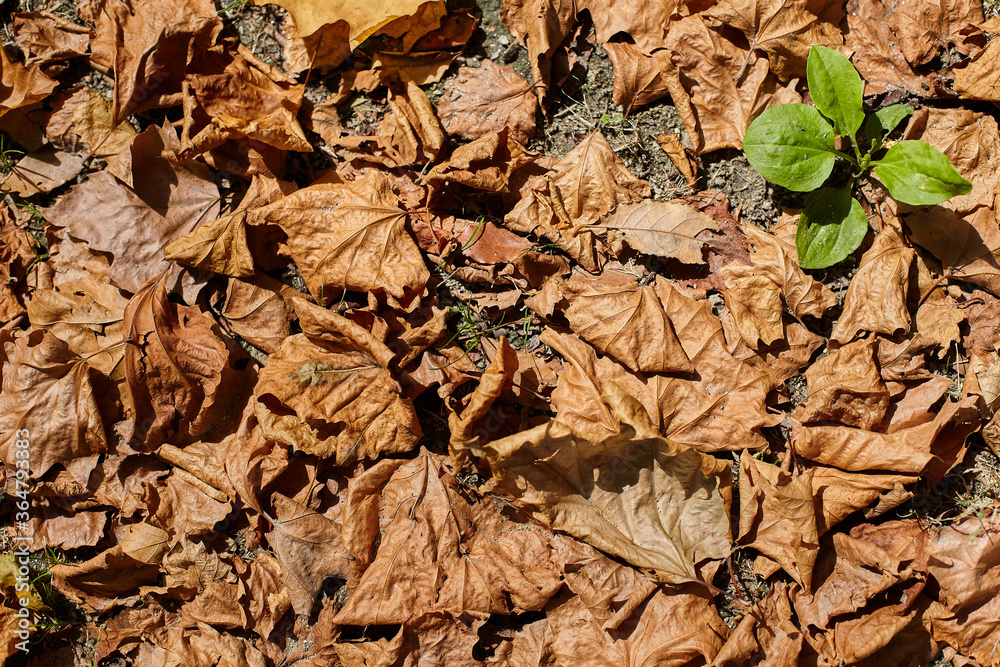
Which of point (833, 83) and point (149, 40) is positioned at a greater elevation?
point (149, 40)

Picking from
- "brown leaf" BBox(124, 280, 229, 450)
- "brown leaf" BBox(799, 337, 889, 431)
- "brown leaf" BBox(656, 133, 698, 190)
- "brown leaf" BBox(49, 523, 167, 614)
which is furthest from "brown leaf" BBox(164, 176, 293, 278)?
"brown leaf" BBox(799, 337, 889, 431)

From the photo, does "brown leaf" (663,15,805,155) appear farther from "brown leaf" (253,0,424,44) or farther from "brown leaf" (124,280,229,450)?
"brown leaf" (124,280,229,450)

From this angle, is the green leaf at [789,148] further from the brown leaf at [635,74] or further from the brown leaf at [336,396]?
the brown leaf at [336,396]

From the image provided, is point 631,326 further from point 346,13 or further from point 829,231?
point 346,13

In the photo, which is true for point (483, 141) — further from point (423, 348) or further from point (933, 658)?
point (933, 658)

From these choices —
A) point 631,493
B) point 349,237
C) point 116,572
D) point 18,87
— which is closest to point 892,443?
point 631,493

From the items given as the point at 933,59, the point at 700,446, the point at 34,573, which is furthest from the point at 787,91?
the point at 34,573

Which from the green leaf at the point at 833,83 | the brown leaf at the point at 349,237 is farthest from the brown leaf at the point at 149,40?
the green leaf at the point at 833,83
